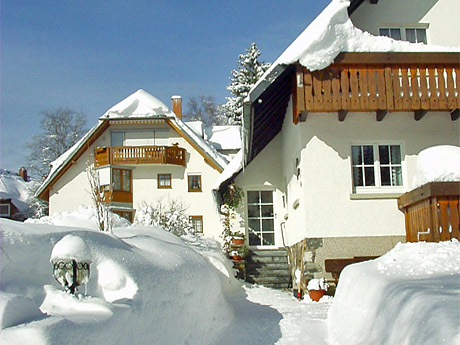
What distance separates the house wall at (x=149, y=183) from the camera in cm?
2655

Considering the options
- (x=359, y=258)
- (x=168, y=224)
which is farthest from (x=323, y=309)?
(x=168, y=224)

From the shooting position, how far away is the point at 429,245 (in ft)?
21.6

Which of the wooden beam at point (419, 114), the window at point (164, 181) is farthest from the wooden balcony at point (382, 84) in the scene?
the window at point (164, 181)

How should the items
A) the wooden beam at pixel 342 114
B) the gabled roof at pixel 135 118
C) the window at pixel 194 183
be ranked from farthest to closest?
the window at pixel 194 183, the gabled roof at pixel 135 118, the wooden beam at pixel 342 114

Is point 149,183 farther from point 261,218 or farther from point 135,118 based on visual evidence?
point 261,218

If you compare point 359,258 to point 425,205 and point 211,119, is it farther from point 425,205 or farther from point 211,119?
point 211,119

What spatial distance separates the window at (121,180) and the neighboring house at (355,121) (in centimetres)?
1562

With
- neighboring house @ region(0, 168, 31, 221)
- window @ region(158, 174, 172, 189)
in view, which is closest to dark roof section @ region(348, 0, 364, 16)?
window @ region(158, 174, 172, 189)

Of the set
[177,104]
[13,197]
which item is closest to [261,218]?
[177,104]

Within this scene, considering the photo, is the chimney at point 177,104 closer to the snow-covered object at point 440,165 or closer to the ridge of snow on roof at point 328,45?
the ridge of snow on roof at point 328,45

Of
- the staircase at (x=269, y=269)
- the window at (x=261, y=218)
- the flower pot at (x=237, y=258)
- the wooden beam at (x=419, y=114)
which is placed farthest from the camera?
the window at (x=261, y=218)

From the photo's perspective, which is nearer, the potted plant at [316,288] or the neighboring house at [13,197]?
the potted plant at [316,288]

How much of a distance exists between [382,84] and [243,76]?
97.6 ft

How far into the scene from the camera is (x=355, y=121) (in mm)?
11305
